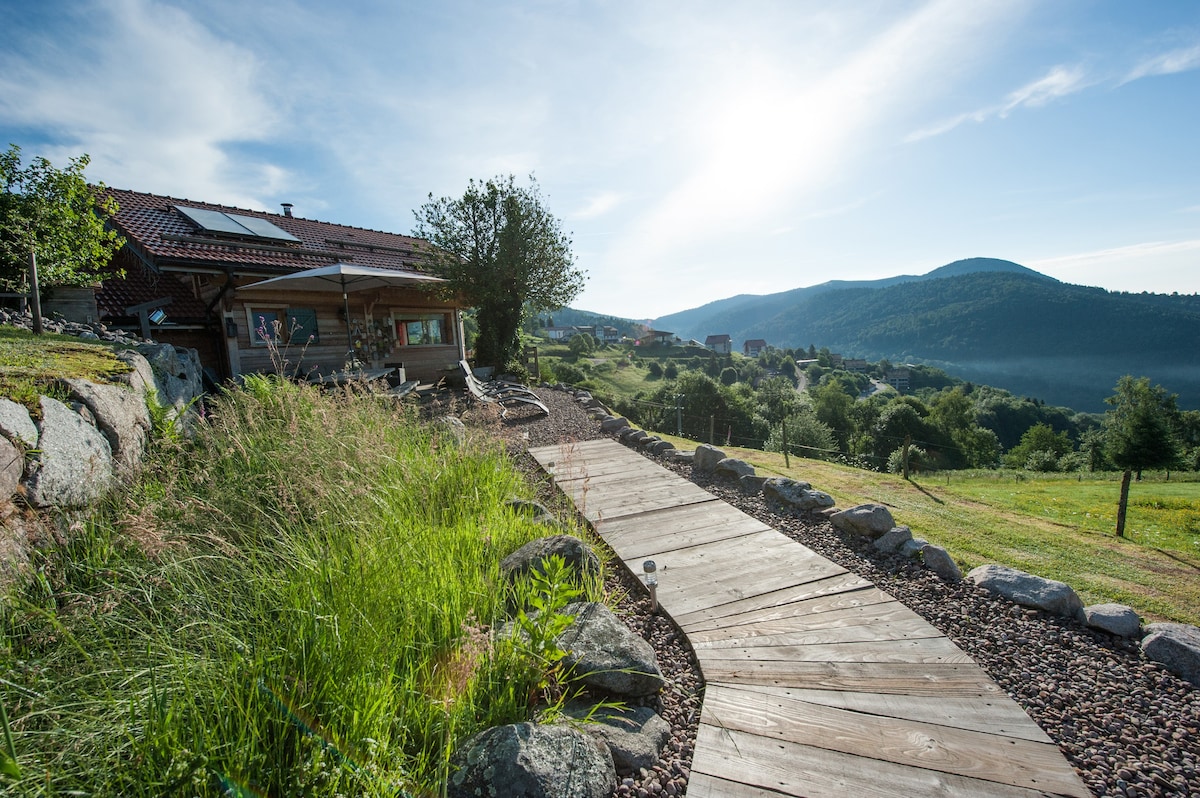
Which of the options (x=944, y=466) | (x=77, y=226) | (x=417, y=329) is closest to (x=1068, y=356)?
(x=944, y=466)

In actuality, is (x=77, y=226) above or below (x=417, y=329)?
above

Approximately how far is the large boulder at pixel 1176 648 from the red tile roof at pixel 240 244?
13905mm

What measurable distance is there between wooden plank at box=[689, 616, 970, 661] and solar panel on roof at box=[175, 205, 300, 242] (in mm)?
13857

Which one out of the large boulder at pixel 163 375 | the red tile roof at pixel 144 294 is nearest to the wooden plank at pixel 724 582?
the large boulder at pixel 163 375

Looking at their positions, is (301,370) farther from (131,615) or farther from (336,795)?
(336,795)

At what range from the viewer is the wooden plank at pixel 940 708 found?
6.17 ft

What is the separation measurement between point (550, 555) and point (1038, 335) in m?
143

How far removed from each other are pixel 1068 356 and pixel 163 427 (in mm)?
141006

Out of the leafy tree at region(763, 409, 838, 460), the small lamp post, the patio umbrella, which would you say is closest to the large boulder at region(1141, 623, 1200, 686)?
the small lamp post

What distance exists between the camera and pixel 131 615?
5.49 feet

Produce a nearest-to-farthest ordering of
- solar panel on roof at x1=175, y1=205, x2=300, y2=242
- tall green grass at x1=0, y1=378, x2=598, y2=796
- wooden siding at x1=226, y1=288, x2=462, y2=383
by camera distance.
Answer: tall green grass at x1=0, y1=378, x2=598, y2=796, wooden siding at x1=226, y1=288, x2=462, y2=383, solar panel on roof at x1=175, y1=205, x2=300, y2=242

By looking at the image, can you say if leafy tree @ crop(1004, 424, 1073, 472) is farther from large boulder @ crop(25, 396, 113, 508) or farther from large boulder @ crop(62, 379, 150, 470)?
large boulder @ crop(25, 396, 113, 508)

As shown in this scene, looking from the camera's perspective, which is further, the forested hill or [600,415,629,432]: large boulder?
the forested hill

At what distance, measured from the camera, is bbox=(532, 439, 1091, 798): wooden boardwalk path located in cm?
165
